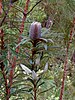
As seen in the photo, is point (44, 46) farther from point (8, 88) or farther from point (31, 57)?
point (8, 88)

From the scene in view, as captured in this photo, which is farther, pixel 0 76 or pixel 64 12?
pixel 64 12

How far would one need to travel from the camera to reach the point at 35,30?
0.70 meters

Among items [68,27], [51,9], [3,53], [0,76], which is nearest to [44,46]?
[3,53]

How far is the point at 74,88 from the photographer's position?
193 centimetres

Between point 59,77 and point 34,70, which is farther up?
point 34,70

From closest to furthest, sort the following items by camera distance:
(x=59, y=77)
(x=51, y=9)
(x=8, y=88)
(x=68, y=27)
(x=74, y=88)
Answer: (x=8, y=88) → (x=68, y=27) → (x=51, y=9) → (x=74, y=88) → (x=59, y=77)

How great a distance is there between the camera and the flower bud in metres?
0.70

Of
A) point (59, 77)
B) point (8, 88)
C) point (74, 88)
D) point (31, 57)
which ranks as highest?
point (31, 57)

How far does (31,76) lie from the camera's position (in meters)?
0.77

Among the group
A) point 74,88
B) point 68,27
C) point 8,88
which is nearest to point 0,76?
point 8,88

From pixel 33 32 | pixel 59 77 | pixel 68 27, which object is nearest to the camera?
pixel 33 32

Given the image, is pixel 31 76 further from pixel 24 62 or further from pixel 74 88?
pixel 74 88

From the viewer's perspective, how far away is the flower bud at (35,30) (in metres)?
0.70

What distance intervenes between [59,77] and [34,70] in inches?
88.1
